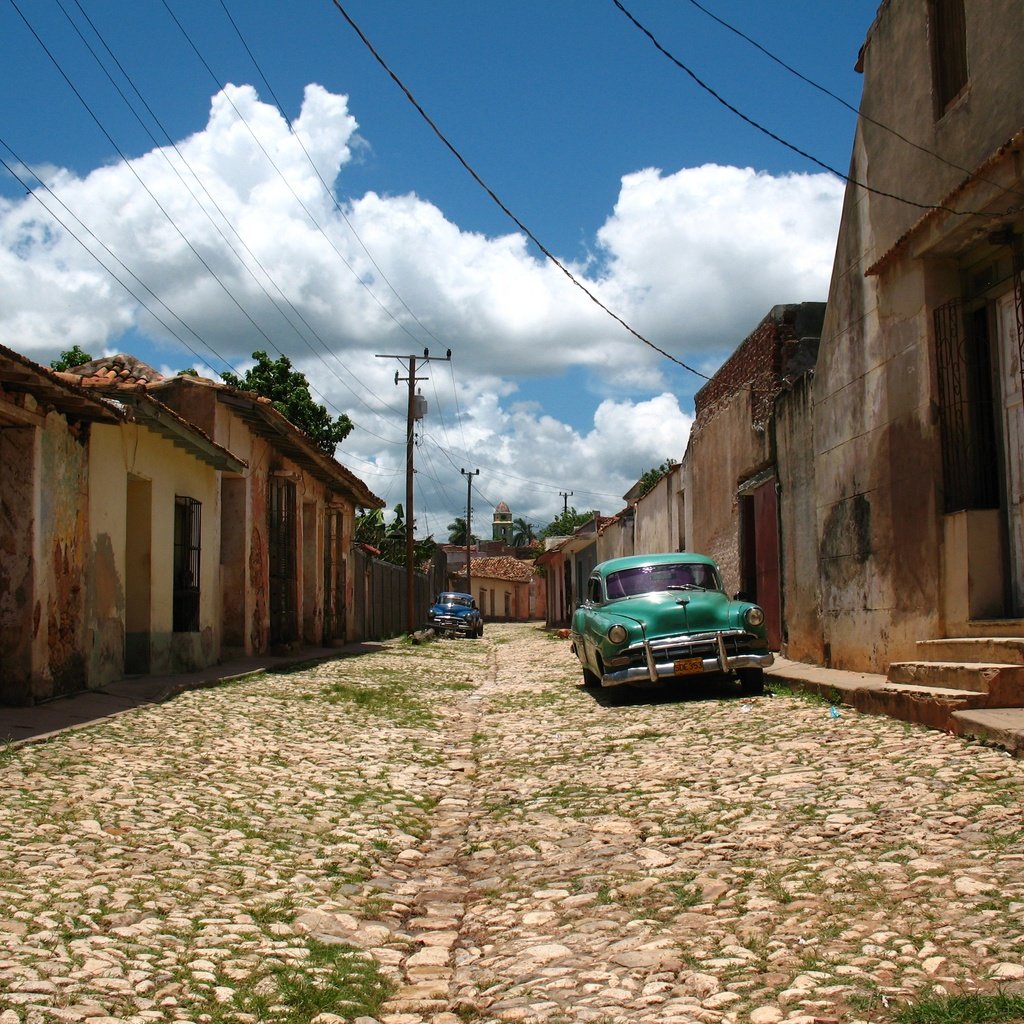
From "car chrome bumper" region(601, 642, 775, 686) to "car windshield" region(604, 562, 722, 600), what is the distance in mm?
1424

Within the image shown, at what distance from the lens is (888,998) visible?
314 centimetres

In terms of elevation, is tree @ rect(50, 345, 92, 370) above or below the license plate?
above

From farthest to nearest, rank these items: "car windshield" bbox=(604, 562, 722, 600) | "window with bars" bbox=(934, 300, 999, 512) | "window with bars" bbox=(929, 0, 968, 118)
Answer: "car windshield" bbox=(604, 562, 722, 600), "window with bars" bbox=(929, 0, 968, 118), "window with bars" bbox=(934, 300, 999, 512)

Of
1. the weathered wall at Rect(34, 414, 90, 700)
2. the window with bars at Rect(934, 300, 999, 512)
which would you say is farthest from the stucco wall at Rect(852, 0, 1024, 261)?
the weathered wall at Rect(34, 414, 90, 700)

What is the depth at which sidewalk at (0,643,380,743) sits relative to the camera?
8453mm

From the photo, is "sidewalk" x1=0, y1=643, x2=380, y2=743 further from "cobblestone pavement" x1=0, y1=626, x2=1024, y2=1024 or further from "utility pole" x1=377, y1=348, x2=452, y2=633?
"utility pole" x1=377, y1=348, x2=452, y2=633

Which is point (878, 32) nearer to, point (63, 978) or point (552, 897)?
point (552, 897)

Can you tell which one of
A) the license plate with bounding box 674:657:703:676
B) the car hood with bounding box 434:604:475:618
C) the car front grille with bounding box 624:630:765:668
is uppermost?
the car hood with bounding box 434:604:475:618

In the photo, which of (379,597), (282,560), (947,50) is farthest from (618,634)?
(379,597)

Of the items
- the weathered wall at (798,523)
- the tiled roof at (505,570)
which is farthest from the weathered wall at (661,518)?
the tiled roof at (505,570)

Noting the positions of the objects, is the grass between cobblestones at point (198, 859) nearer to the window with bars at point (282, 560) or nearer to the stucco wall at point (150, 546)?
the stucco wall at point (150, 546)

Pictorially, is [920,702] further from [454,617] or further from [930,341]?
[454,617]

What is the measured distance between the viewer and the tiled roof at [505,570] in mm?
75875

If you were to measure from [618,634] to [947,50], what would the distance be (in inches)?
239
